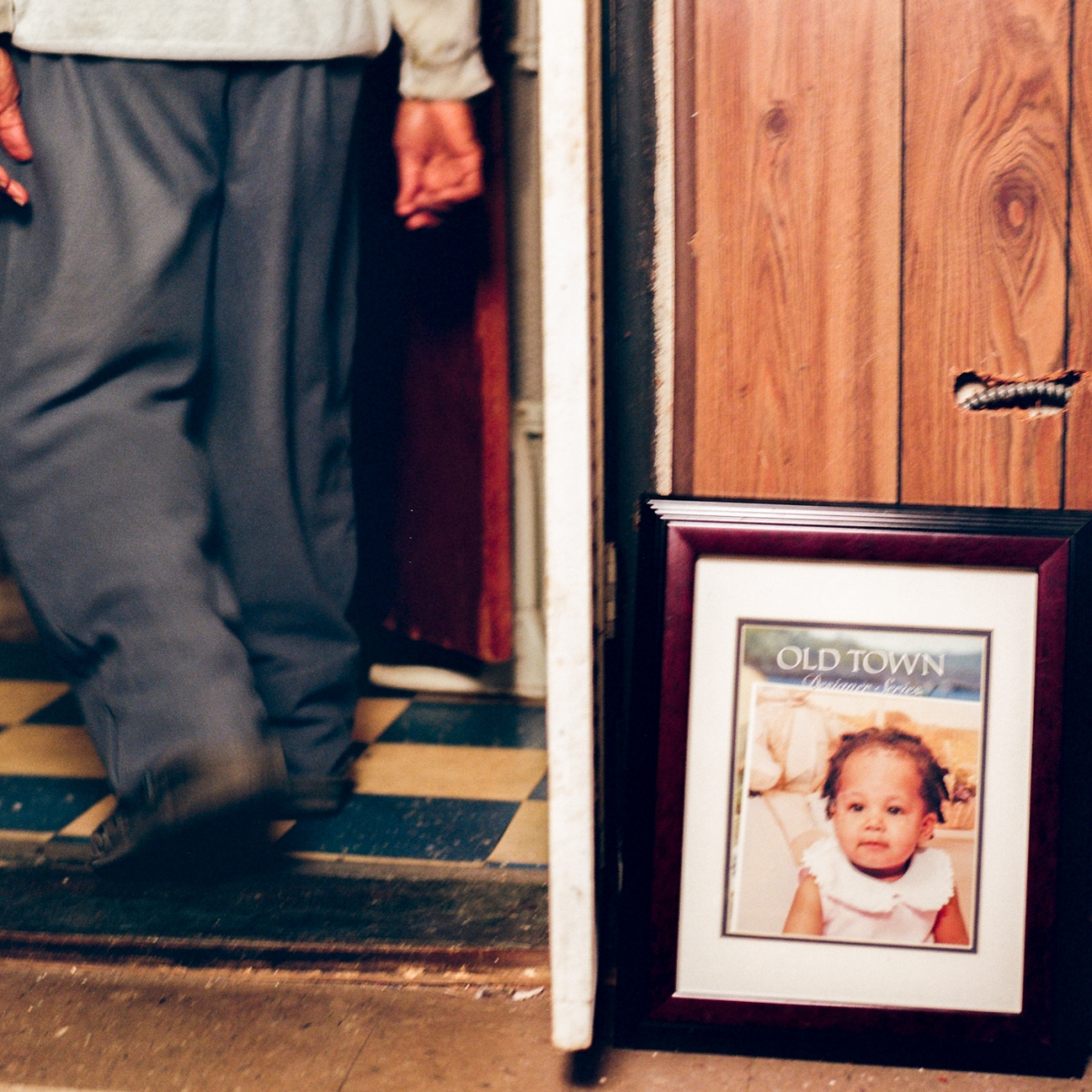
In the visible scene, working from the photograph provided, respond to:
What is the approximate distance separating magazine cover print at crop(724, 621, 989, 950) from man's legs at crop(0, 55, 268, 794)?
55 cm

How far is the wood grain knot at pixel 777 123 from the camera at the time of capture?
104 cm

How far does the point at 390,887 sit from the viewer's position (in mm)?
1308

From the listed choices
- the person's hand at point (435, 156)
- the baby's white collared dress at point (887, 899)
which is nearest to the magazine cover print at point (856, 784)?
the baby's white collared dress at point (887, 899)

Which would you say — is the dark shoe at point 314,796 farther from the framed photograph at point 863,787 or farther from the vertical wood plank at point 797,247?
the vertical wood plank at point 797,247

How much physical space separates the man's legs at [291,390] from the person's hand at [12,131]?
23 centimetres

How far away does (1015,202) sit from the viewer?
103cm

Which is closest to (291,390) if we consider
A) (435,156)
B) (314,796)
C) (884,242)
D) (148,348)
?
(148,348)

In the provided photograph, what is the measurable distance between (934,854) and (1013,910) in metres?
0.07

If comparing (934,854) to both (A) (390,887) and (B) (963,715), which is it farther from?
(A) (390,887)

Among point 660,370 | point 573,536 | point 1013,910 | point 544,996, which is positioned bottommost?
point 544,996

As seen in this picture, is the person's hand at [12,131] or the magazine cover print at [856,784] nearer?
the magazine cover print at [856,784]

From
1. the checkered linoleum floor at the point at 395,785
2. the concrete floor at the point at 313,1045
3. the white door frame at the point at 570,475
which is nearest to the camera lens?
the white door frame at the point at 570,475

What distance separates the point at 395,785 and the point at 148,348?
0.63 meters

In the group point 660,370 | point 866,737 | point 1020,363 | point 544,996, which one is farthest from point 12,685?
point 1020,363
